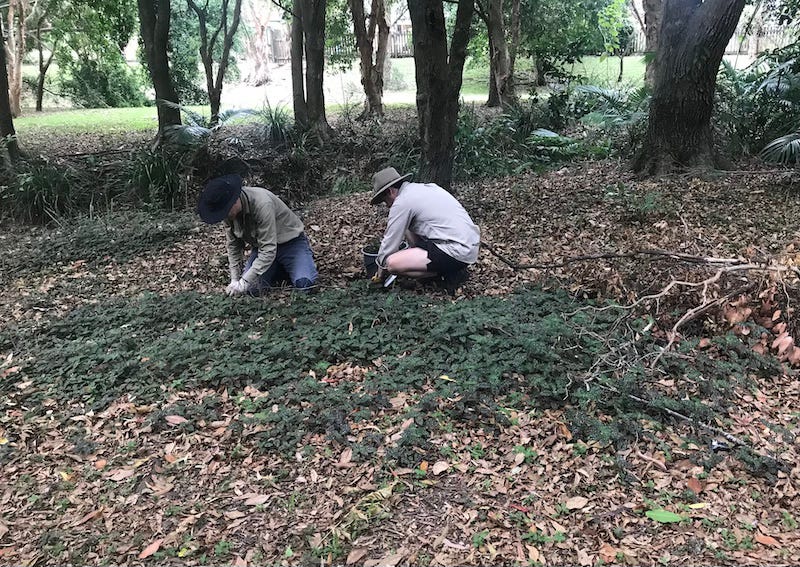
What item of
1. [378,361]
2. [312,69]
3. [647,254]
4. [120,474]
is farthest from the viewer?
[312,69]

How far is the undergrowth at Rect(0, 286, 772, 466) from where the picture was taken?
121 inches

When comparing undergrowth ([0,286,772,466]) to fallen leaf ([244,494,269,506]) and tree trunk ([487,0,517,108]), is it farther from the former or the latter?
tree trunk ([487,0,517,108])

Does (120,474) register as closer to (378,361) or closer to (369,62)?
(378,361)

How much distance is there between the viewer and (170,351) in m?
3.86

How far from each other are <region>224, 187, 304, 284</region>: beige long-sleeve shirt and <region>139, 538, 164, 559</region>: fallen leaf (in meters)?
2.56

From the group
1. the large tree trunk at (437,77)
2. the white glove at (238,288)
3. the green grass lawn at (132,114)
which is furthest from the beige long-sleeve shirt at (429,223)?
the green grass lawn at (132,114)

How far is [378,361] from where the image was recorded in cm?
367

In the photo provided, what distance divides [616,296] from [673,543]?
7.00 feet

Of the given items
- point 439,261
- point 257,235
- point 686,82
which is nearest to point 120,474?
point 257,235

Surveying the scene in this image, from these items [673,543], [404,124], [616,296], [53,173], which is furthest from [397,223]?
[404,124]

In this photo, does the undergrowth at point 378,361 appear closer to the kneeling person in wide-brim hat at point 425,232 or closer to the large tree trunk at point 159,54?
the kneeling person in wide-brim hat at point 425,232

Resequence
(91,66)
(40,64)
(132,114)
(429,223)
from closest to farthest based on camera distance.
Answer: (429,223) → (132,114) → (40,64) → (91,66)

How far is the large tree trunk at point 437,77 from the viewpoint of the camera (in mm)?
5637

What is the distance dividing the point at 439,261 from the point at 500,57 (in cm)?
880
